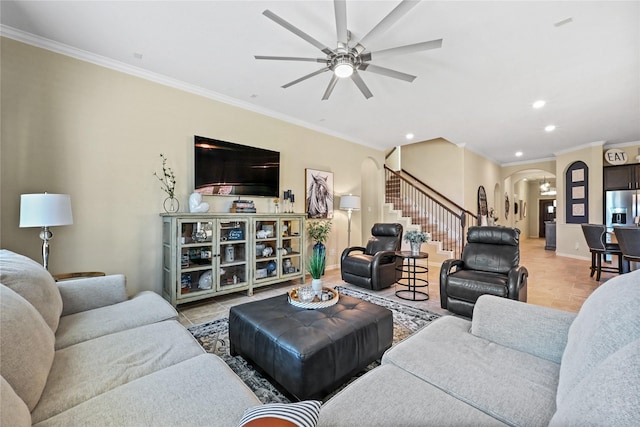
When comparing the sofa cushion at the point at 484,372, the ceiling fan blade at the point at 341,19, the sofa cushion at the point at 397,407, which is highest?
the ceiling fan blade at the point at 341,19

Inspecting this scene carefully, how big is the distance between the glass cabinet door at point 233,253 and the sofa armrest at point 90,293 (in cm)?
134

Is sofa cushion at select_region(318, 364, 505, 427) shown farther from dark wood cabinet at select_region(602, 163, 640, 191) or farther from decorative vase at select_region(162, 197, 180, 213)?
dark wood cabinet at select_region(602, 163, 640, 191)

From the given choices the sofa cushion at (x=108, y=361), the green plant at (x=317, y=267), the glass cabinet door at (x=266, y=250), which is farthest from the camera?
the glass cabinet door at (x=266, y=250)

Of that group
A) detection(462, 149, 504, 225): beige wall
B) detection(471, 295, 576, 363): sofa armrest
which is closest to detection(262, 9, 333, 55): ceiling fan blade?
detection(471, 295, 576, 363): sofa armrest

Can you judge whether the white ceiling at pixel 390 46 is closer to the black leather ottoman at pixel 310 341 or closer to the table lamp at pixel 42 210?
the table lamp at pixel 42 210

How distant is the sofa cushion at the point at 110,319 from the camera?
1610 millimetres

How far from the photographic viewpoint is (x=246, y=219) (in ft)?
12.3

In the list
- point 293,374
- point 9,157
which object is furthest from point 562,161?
point 9,157

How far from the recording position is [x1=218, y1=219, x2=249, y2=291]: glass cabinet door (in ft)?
11.7

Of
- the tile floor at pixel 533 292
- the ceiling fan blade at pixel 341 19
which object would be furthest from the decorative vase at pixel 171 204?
the ceiling fan blade at pixel 341 19

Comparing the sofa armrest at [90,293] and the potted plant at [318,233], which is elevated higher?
the potted plant at [318,233]

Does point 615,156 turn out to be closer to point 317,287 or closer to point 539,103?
point 539,103

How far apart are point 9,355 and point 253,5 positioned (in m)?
2.64

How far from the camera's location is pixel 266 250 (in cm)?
403
